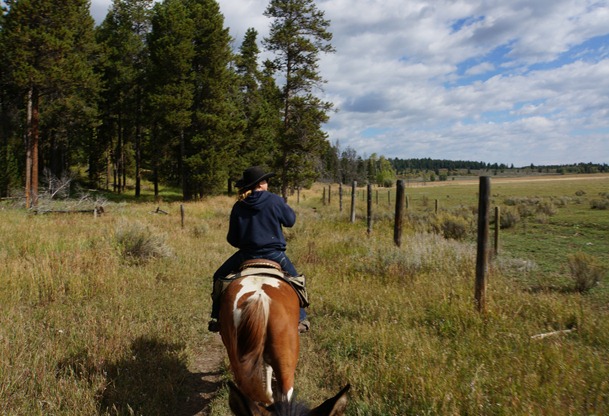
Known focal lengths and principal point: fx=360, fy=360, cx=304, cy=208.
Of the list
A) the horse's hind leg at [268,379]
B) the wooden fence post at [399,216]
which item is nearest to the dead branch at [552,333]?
the horse's hind leg at [268,379]

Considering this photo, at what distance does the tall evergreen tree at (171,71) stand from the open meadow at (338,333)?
20339mm

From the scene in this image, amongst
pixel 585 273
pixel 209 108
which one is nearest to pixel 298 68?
pixel 209 108

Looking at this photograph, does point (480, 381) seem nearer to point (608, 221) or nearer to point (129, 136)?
point (608, 221)

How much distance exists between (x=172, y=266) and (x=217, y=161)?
21.2 meters

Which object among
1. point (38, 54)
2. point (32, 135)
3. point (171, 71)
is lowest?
point (32, 135)

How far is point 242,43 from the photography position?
4053 cm

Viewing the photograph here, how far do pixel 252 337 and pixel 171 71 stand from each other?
29.9 m

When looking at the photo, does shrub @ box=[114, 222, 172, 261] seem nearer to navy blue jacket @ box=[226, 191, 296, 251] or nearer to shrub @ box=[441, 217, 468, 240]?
navy blue jacket @ box=[226, 191, 296, 251]

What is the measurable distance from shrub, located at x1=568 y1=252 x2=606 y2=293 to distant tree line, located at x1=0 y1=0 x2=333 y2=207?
19167 mm

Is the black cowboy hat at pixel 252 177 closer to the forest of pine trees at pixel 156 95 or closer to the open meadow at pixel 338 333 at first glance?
the open meadow at pixel 338 333

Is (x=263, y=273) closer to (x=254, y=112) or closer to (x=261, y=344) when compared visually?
(x=261, y=344)

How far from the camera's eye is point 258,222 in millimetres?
3750

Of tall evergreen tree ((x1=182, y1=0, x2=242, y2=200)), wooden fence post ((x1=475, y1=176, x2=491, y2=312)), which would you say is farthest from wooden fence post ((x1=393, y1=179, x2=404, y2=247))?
tall evergreen tree ((x1=182, y1=0, x2=242, y2=200))

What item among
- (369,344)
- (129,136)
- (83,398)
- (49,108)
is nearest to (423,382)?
(369,344)
